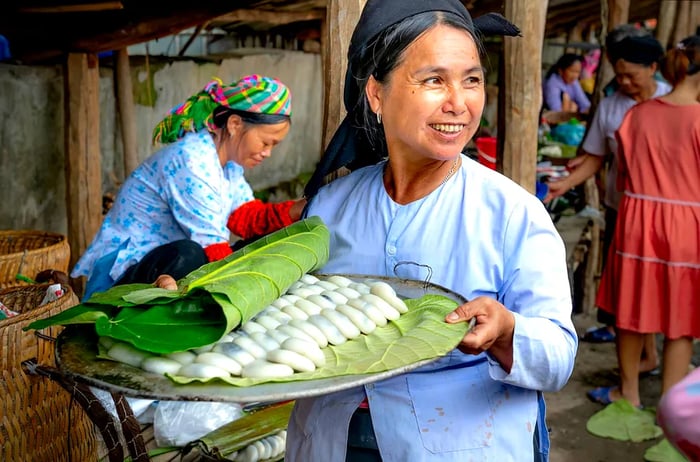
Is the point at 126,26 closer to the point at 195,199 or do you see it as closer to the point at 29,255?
the point at 29,255

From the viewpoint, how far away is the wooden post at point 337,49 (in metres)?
2.42

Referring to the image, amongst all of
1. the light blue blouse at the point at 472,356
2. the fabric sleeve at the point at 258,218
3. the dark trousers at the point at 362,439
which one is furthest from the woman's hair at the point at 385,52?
the fabric sleeve at the point at 258,218

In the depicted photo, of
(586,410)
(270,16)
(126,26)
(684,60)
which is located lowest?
(586,410)

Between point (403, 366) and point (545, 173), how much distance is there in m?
4.26

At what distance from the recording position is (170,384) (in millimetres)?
1317

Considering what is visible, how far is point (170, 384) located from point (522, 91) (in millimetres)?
2140

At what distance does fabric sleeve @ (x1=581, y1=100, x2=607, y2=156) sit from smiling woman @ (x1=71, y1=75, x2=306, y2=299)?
2.25 m

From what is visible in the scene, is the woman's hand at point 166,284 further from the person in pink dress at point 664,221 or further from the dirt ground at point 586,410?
the person in pink dress at point 664,221

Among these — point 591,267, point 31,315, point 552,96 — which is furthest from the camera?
point 552,96

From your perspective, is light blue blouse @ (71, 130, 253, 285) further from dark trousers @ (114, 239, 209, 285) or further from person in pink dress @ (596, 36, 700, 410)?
person in pink dress @ (596, 36, 700, 410)

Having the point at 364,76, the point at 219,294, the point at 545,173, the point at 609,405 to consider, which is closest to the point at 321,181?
the point at 364,76

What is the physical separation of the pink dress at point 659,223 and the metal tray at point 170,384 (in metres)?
3.22

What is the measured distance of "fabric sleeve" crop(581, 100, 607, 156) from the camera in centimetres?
485

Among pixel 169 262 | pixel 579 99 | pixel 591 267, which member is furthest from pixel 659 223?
pixel 579 99
